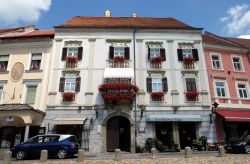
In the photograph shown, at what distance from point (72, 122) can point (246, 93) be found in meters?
17.2

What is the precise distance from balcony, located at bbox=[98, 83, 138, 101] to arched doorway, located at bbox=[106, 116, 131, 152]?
2.19 m

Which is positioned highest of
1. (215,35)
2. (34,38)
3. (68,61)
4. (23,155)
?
(215,35)

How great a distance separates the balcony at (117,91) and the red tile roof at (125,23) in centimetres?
698

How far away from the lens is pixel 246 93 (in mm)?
23219

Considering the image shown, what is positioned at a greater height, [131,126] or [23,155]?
[131,126]

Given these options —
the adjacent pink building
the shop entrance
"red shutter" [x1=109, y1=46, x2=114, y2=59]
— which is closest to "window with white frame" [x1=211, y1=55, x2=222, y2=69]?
the adjacent pink building

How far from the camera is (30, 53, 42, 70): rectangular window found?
2254 cm

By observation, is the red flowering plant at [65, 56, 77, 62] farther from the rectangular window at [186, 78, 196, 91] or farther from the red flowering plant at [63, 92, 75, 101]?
the rectangular window at [186, 78, 196, 91]

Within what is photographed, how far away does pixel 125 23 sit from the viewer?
2631 centimetres

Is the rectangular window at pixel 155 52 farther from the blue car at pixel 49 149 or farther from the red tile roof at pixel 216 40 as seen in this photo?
the blue car at pixel 49 149

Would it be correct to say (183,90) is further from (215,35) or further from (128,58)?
(215,35)

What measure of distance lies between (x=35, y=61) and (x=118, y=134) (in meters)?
10.9

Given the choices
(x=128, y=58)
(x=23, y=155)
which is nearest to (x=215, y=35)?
(x=128, y=58)

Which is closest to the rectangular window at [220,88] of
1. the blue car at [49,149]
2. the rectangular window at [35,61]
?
the blue car at [49,149]
